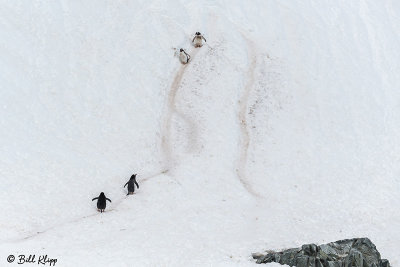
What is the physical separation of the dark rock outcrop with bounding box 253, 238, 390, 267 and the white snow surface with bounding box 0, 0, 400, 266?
161 centimetres

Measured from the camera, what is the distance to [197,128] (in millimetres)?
33781

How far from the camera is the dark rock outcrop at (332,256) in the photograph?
19.9 metres

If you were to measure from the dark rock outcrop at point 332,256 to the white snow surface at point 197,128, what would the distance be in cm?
161

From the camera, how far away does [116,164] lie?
29.6 m

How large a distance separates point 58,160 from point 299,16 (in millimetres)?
25864

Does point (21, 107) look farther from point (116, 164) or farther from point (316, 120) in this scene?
point (316, 120)

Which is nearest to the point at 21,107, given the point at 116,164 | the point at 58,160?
the point at 58,160

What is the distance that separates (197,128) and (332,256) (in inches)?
614
